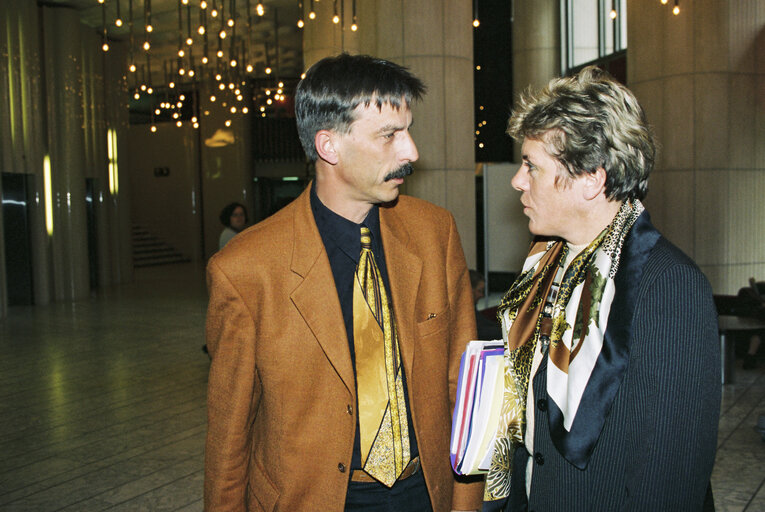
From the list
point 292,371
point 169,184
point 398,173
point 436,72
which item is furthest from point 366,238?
point 169,184

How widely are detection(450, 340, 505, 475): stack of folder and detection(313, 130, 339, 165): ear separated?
2.16ft

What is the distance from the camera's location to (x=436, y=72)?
8875 mm

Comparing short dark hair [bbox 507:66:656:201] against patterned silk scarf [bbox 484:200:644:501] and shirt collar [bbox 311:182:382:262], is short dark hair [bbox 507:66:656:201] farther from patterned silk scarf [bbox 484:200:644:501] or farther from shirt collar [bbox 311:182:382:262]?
shirt collar [bbox 311:182:382:262]

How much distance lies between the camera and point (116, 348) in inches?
337

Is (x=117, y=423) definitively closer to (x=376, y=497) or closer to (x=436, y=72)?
(x=376, y=497)

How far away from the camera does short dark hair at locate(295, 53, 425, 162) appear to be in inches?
66.6

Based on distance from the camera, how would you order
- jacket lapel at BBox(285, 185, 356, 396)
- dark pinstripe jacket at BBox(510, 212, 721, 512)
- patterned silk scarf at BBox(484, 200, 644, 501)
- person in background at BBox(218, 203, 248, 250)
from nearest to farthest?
dark pinstripe jacket at BBox(510, 212, 721, 512), patterned silk scarf at BBox(484, 200, 644, 501), jacket lapel at BBox(285, 185, 356, 396), person in background at BBox(218, 203, 248, 250)

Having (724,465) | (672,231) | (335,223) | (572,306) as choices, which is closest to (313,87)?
(335,223)

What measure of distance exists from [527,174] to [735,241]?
1034 centimetres

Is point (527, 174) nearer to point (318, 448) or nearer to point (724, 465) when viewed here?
point (318, 448)

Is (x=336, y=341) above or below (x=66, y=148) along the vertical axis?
below

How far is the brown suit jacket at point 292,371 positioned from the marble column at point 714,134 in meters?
9.95

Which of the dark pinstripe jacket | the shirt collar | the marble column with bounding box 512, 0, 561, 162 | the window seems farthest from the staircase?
the dark pinstripe jacket

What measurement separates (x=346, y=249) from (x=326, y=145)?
0.95 ft
